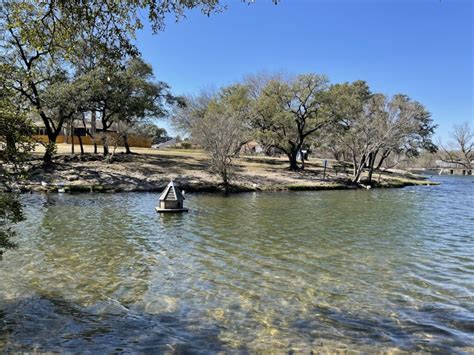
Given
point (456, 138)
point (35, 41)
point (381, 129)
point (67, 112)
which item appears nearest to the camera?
point (35, 41)

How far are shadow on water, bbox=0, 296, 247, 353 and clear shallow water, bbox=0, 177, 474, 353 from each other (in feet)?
0.05

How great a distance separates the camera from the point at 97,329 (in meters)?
5.52

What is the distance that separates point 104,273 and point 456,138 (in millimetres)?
94388

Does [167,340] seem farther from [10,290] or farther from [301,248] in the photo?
[301,248]

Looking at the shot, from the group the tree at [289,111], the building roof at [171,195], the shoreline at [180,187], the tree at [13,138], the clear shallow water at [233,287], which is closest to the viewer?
the clear shallow water at [233,287]

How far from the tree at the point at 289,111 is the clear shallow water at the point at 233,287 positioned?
1010 inches

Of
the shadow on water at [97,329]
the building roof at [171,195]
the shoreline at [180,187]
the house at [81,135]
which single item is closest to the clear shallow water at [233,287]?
the shadow on water at [97,329]

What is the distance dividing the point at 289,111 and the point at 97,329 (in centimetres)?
3577

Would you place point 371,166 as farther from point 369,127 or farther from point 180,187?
point 180,187

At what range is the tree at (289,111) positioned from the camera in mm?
38906

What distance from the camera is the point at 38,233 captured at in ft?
39.6

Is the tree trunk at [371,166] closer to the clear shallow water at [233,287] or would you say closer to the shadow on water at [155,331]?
the clear shallow water at [233,287]

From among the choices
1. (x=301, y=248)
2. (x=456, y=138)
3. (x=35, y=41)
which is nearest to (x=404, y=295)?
(x=301, y=248)

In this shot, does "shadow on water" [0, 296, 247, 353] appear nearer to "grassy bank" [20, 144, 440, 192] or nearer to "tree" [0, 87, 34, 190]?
"tree" [0, 87, 34, 190]
